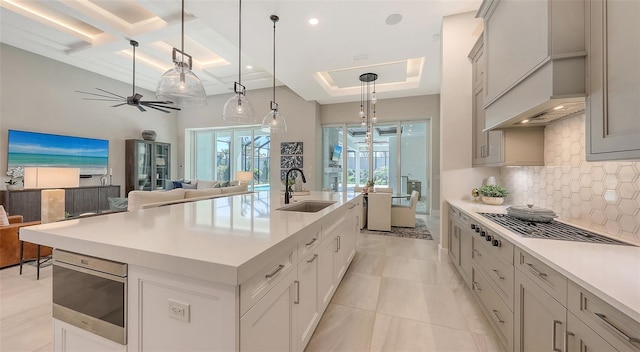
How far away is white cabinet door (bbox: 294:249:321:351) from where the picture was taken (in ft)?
4.39

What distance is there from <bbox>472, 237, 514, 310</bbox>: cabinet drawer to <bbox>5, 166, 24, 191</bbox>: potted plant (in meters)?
7.08

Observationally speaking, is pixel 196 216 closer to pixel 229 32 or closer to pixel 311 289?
pixel 311 289

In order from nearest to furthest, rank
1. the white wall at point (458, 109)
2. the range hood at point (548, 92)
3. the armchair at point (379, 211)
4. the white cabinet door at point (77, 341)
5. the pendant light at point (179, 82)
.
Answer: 1. the white cabinet door at point (77, 341)
2. the range hood at point (548, 92)
3. the pendant light at point (179, 82)
4. the white wall at point (458, 109)
5. the armchair at point (379, 211)

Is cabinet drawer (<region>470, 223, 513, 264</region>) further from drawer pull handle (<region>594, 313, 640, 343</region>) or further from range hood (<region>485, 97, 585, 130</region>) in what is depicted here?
range hood (<region>485, 97, 585, 130</region>)

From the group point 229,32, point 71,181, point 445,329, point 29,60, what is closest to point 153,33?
point 229,32

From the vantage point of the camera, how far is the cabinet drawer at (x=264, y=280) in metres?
0.84

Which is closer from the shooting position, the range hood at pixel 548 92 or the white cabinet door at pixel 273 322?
the white cabinet door at pixel 273 322

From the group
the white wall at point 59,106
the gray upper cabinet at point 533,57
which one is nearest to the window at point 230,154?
the white wall at point 59,106

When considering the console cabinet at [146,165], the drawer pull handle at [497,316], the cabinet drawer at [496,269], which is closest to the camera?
the cabinet drawer at [496,269]

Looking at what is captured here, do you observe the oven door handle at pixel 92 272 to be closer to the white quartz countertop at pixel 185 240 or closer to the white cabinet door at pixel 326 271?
the white quartz countertop at pixel 185 240

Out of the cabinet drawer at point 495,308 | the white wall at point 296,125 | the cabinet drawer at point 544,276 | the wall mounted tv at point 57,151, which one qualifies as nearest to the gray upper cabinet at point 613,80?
the cabinet drawer at point 544,276

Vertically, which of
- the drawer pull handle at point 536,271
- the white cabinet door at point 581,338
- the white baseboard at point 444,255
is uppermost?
the drawer pull handle at point 536,271

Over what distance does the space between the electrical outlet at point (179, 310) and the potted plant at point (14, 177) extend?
19.0ft

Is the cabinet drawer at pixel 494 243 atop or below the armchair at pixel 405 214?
atop
